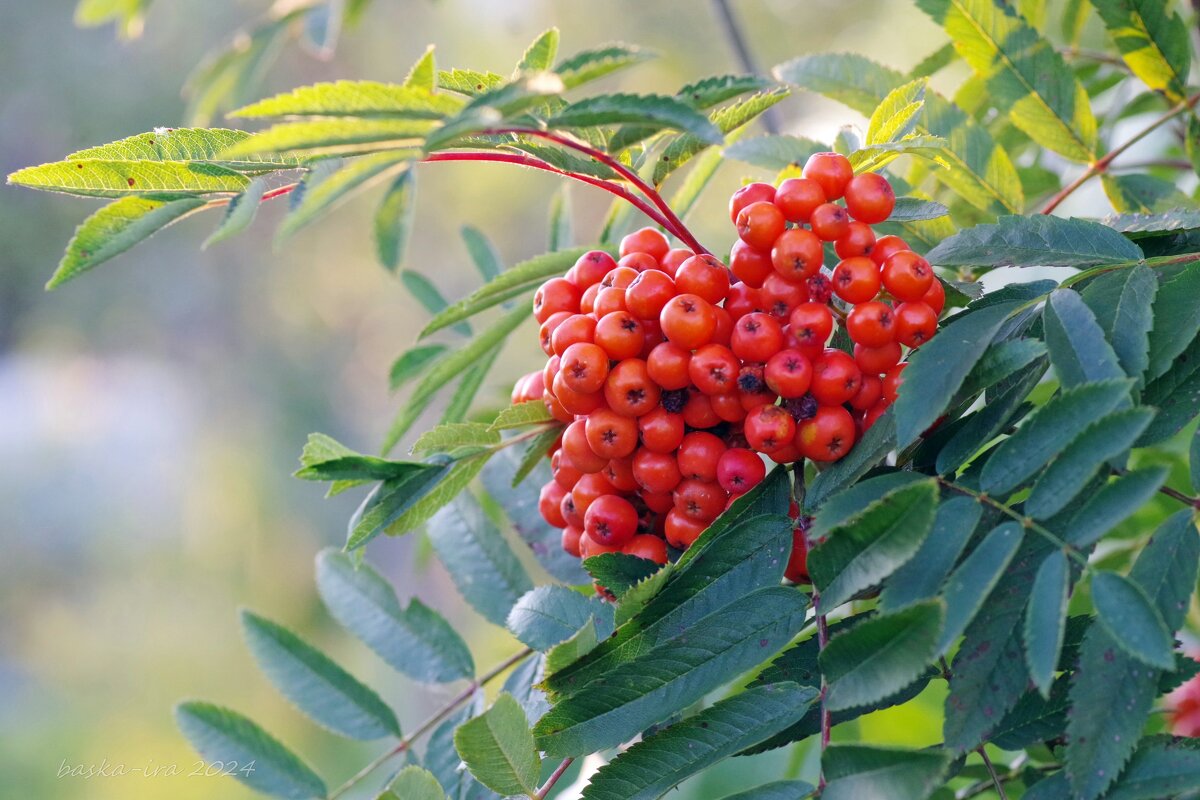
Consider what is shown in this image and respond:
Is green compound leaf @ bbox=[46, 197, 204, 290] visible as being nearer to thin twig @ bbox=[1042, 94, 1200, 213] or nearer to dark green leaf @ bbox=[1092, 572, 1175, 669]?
dark green leaf @ bbox=[1092, 572, 1175, 669]

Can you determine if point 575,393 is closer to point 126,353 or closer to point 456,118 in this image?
point 456,118

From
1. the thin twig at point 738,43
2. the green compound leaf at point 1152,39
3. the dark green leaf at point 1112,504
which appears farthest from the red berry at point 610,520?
the thin twig at point 738,43

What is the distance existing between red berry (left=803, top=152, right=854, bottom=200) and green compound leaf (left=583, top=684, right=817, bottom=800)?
1.32 ft

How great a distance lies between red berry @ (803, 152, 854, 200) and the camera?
779 millimetres

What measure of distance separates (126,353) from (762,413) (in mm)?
11465

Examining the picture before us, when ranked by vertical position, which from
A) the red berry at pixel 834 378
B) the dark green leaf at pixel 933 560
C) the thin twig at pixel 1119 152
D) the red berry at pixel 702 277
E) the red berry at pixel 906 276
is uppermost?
the red berry at pixel 702 277

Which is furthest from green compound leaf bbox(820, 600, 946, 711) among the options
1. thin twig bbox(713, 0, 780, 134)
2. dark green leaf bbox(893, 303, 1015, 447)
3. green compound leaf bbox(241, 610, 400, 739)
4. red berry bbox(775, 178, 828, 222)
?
thin twig bbox(713, 0, 780, 134)

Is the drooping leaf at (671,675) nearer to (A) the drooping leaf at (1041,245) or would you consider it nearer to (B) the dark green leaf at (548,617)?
(B) the dark green leaf at (548,617)

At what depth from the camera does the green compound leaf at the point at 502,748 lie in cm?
70

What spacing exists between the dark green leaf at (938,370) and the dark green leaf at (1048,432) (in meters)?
0.01

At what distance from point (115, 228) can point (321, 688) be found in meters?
0.59

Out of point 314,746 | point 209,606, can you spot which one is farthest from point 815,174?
point 209,606

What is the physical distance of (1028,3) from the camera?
3.85ft

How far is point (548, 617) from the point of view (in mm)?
831
